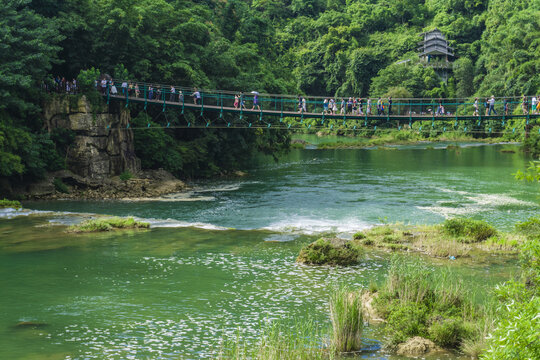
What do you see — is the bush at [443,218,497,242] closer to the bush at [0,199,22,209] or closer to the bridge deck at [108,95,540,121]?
the bridge deck at [108,95,540,121]

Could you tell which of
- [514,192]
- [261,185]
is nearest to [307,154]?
[261,185]

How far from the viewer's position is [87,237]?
2422 centimetres

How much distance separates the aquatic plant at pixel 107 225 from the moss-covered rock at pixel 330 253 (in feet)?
28.6

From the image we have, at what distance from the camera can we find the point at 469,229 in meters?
22.5

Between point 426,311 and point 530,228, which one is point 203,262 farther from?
point 530,228

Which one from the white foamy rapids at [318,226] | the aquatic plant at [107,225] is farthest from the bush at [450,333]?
the aquatic plant at [107,225]

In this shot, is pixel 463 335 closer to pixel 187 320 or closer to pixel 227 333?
pixel 227 333

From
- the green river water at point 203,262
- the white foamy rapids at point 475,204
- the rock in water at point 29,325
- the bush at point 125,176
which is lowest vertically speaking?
the rock in water at point 29,325

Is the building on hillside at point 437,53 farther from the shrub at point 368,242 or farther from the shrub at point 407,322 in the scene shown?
the shrub at point 407,322

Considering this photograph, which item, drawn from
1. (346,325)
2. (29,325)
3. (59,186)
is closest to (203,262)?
(29,325)

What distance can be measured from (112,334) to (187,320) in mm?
1809

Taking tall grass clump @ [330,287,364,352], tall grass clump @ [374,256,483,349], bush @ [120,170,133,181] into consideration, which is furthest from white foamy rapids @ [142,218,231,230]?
tall grass clump @ [330,287,364,352]

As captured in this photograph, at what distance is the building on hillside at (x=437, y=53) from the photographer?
→ 92.2m

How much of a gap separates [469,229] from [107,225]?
14.0 meters
